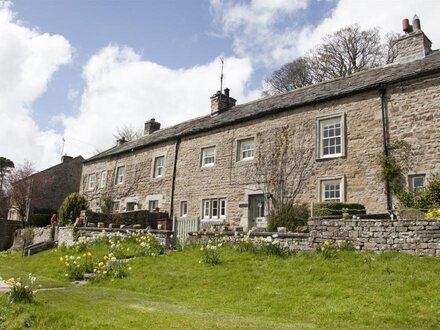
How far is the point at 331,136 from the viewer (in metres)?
17.1

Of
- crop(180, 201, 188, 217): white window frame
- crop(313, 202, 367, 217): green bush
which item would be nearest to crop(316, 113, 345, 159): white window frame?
crop(313, 202, 367, 217): green bush

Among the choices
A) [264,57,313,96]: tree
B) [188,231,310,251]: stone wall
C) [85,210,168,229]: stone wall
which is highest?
[264,57,313,96]: tree

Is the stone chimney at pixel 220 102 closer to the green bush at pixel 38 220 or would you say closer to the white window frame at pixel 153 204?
the white window frame at pixel 153 204

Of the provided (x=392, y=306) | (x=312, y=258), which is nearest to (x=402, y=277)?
(x=392, y=306)

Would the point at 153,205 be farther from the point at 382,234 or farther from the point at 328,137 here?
the point at 382,234

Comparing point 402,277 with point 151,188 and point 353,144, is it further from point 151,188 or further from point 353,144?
point 151,188

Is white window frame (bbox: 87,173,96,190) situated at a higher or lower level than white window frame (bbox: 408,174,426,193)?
higher

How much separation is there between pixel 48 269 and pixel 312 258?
9.81 meters

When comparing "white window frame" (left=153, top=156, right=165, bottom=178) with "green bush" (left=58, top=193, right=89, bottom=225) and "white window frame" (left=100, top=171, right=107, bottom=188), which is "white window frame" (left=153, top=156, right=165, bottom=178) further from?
"white window frame" (left=100, top=171, right=107, bottom=188)

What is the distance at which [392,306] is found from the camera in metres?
7.21

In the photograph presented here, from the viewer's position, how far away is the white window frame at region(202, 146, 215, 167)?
869 inches

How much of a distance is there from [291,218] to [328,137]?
3960mm

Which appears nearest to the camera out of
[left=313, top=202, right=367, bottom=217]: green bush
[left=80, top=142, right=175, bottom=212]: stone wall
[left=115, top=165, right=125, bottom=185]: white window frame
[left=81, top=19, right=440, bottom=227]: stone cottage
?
[left=313, top=202, right=367, bottom=217]: green bush

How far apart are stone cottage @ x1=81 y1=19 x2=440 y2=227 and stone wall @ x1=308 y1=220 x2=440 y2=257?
159 inches
